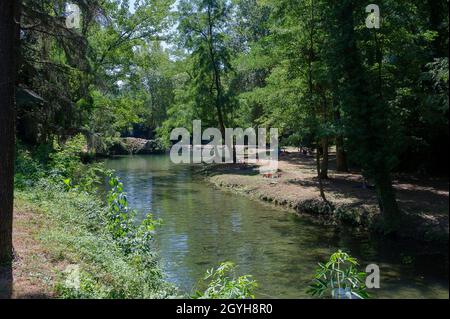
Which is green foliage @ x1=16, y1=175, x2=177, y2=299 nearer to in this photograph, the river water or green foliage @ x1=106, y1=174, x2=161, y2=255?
green foliage @ x1=106, y1=174, x2=161, y2=255

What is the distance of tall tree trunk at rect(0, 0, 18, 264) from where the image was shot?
268 inches

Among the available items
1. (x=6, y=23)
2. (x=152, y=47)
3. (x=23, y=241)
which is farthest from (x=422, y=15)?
(x=152, y=47)

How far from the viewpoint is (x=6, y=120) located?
690cm

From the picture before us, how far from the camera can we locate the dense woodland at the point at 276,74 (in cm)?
896

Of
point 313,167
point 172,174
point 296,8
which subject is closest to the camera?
point 296,8

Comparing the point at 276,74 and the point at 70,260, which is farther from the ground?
the point at 276,74

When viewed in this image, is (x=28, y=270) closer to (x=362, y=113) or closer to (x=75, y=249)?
(x=75, y=249)

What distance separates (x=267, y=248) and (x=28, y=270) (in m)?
6.60

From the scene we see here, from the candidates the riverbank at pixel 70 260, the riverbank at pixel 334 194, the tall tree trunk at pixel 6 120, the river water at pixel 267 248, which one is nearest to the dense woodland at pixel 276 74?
the tall tree trunk at pixel 6 120

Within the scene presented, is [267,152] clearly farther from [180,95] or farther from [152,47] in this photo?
[152,47]

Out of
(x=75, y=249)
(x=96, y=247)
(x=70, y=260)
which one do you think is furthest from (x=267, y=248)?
(x=70, y=260)

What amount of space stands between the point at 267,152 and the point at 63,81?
24.0 meters

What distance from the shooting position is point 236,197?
69.2 feet
